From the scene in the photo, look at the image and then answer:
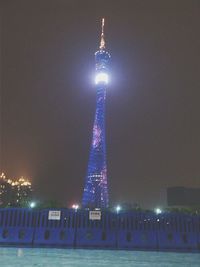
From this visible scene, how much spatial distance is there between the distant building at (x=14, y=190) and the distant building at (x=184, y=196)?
58.2 meters

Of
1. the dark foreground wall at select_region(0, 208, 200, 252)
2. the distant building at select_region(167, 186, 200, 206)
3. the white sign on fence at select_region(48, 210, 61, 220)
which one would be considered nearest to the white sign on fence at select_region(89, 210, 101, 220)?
the dark foreground wall at select_region(0, 208, 200, 252)

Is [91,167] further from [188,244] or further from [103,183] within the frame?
[188,244]

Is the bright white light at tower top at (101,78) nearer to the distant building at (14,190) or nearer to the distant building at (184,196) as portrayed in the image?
the distant building at (14,190)

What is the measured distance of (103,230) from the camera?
54.0 meters

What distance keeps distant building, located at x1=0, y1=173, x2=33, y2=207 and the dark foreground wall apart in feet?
259

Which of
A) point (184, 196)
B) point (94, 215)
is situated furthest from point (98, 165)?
point (184, 196)

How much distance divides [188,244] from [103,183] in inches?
2046

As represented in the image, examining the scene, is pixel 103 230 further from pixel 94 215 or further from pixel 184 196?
pixel 184 196

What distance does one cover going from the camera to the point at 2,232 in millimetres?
53281

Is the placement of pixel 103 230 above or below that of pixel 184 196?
below

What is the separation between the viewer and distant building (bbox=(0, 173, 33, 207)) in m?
135

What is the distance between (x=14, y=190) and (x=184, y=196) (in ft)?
222

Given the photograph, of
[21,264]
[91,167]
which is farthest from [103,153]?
[21,264]

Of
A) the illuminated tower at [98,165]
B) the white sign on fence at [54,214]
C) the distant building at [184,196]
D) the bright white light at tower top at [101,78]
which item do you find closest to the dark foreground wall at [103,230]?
the white sign on fence at [54,214]
